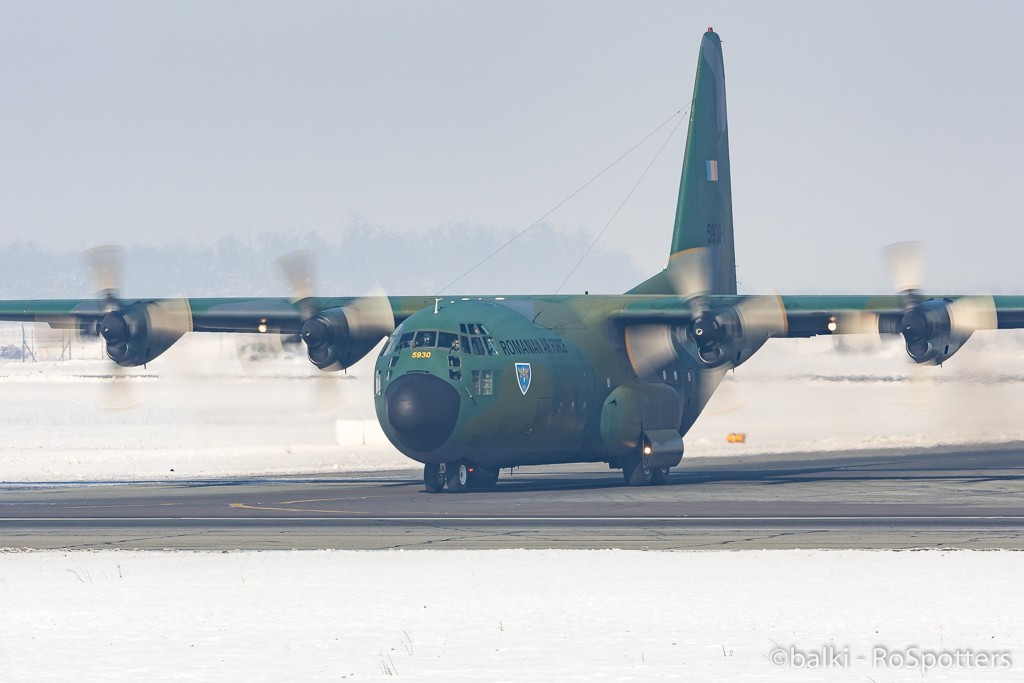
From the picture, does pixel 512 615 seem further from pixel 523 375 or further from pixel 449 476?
pixel 449 476

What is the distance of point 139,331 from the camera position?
37.1 metres

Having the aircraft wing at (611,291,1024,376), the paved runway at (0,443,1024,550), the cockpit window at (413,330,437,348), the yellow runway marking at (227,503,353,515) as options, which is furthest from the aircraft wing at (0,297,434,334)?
the yellow runway marking at (227,503,353,515)

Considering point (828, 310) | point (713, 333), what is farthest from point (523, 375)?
point (828, 310)

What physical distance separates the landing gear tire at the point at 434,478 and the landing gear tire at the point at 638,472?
5.18 metres

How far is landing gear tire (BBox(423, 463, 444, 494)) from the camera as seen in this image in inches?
1350

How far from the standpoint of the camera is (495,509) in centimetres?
2969

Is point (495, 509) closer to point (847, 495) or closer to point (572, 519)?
point (572, 519)

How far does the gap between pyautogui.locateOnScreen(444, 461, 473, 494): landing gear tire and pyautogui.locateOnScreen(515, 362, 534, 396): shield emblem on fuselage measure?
222 centimetres

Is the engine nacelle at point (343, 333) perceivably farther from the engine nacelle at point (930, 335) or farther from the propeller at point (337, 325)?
the engine nacelle at point (930, 335)

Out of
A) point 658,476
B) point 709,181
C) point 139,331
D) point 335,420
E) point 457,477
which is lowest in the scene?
point 335,420

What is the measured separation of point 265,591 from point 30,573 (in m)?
4.06

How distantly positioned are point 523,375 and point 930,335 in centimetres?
912

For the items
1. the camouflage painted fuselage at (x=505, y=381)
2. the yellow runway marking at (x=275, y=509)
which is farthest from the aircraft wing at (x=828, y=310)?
the yellow runway marking at (x=275, y=509)

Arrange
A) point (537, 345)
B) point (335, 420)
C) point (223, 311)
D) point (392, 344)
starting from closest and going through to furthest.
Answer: point (392, 344) → point (537, 345) → point (223, 311) → point (335, 420)
